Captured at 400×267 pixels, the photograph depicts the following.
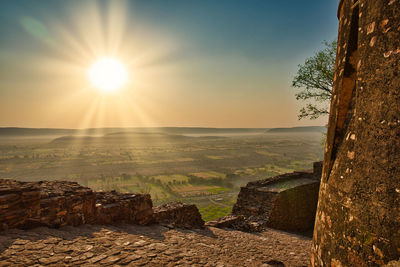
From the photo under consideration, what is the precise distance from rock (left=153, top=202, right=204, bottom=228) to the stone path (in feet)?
3.55

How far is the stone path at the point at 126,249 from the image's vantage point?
4.03 metres

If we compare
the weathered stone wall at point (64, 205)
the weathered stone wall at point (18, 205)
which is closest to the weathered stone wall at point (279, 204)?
the weathered stone wall at point (64, 205)

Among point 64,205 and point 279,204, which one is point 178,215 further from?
point 279,204

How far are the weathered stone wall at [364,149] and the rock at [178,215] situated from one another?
6.35m

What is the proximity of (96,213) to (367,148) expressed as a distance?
23.0 feet

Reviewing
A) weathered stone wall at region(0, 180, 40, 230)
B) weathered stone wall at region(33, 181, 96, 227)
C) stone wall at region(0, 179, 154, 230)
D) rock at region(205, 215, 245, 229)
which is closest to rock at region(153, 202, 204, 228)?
rock at region(205, 215, 245, 229)

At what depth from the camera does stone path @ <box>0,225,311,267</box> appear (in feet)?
13.2

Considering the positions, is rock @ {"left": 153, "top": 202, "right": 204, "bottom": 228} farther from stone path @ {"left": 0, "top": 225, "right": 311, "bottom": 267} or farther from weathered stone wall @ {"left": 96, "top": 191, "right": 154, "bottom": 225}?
stone path @ {"left": 0, "top": 225, "right": 311, "bottom": 267}

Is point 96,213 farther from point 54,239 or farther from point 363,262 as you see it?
point 363,262

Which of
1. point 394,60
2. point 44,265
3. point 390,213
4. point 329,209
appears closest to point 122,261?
point 44,265

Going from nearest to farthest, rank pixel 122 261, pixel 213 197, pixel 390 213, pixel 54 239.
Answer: pixel 390 213
pixel 122 261
pixel 54 239
pixel 213 197

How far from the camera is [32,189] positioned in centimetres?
541

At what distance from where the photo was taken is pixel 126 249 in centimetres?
494

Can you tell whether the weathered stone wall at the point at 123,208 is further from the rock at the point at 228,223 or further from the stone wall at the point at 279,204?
the stone wall at the point at 279,204
